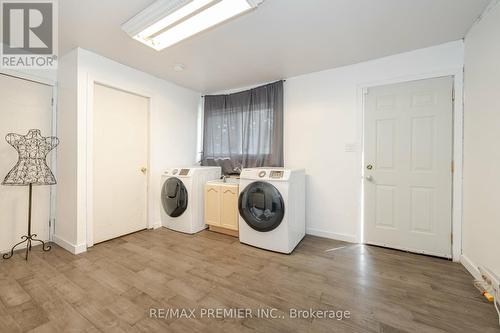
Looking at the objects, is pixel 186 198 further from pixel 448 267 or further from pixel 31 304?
pixel 448 267

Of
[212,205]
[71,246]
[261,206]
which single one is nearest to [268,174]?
[261,206]

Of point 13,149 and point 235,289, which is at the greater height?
point 13,149

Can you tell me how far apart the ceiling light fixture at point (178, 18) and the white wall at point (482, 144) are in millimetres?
1926

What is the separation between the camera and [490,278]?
1.64 m

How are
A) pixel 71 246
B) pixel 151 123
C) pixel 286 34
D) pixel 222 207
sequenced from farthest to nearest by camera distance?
pixel 151 123
pixel 222 207
pixel 71 246
pixel 286 34

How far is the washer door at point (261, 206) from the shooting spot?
7.68 ft

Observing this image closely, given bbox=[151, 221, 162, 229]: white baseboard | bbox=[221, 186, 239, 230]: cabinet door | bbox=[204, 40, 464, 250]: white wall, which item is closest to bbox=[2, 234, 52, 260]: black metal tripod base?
bbox=[151, 221, 162, 229]: white baseboard

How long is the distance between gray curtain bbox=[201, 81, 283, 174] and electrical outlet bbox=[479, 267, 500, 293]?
222 centimetres

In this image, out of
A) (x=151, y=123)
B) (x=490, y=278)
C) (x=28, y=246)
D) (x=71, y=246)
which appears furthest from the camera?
(x=151, y=123)

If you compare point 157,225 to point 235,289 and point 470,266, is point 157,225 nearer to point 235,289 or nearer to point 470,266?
point 235,289

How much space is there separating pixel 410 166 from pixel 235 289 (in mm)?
2303

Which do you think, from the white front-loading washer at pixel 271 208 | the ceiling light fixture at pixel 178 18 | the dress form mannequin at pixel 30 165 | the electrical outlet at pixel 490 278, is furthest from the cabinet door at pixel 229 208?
the electrical outlet at pixel 490 278

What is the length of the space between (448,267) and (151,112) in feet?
13.1

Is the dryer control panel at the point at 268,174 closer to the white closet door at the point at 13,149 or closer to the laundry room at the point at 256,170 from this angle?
the laundry room at the point at 256,170
